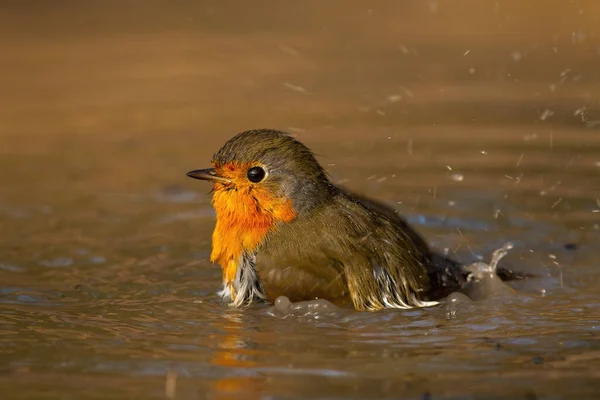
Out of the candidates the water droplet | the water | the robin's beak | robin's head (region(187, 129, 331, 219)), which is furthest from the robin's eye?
the water droplet

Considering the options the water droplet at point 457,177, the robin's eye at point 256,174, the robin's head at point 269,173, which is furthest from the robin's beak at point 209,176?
the water droplet at point 457,177

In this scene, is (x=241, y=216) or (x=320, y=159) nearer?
(x=241, y=216)

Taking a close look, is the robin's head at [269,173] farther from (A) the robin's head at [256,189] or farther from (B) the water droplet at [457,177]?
(B) the water droplet at [457,177]

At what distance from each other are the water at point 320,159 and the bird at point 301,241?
0.11 metres

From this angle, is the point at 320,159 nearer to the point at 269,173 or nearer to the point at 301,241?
the point at 269,173

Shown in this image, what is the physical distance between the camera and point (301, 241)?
5113 mm

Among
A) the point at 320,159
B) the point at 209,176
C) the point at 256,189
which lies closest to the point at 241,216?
the point at 256,189

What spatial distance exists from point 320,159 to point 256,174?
272 centimetres

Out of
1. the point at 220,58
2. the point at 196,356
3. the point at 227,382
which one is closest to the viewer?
the point at 227,382

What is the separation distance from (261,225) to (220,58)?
6.20m

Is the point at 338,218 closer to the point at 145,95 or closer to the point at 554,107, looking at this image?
the point at 554,107

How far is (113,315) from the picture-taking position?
17.0ft

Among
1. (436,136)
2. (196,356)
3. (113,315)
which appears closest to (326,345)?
(196,356)

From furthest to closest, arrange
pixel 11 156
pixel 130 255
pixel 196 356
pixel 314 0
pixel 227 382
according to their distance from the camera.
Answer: pixel 314 0, pixel 11 156, pixel 130 255, pixel 196 356, pixel 227 382
